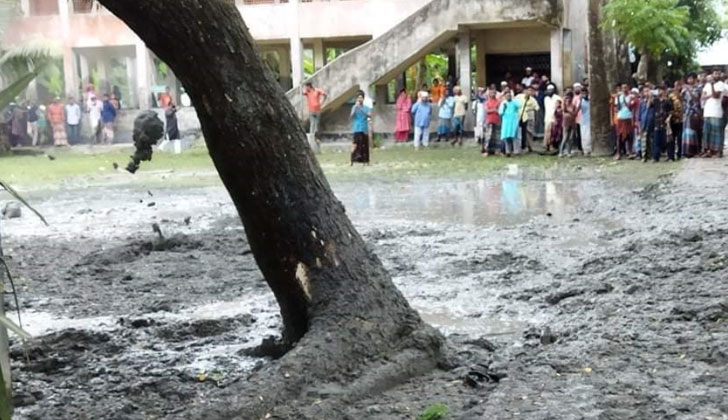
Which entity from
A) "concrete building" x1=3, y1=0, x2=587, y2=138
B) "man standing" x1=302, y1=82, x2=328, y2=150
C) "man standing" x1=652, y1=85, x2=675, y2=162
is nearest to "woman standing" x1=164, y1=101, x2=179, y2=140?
"concrete building" x1=3, y1=0, x2=587, y2=138

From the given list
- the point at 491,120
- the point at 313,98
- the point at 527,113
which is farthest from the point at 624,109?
the point at 313,98

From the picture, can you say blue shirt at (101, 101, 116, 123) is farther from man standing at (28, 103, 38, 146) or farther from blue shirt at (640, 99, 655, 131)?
blue shirt at (640, 99, 655, 131)

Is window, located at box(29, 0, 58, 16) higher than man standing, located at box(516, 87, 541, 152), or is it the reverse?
window, located at box(29, 0, 58, 16)

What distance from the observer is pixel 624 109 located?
61.4 feet

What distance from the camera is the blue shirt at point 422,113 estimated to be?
949 inches

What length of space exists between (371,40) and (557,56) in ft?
17.2

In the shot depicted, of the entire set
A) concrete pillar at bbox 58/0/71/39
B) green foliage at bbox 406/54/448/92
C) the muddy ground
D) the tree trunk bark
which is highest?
concrete pillar at bbox 58/0/71/39

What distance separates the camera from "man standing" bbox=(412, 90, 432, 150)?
24125mm

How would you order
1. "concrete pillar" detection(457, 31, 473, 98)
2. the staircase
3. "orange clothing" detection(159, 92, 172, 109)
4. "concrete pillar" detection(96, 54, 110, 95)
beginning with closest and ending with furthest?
the staircase
"concrete pillar" detection(457, 31, 473, 98)
"orange clothing" detection(159, 92, 172, 109)
"concrete pillar" detection(96, 54, 110, 95)

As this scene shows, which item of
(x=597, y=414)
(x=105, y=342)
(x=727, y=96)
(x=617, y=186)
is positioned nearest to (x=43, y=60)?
(x=105, y=342)

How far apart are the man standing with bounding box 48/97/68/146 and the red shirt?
14.8 meters

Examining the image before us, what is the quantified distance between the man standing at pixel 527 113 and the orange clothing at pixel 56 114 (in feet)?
50.9

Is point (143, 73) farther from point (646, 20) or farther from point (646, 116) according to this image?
point (646, 116)

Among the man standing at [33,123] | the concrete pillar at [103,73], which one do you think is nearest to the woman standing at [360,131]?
the man standing at [33,123]
